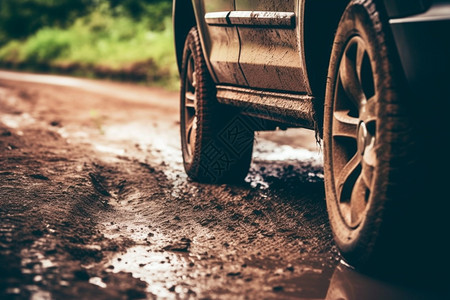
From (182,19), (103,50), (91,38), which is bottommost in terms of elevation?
(103,50)

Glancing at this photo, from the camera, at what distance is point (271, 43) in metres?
3.64

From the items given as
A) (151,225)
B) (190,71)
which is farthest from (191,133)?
(151,225)

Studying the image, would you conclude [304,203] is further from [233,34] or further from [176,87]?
[176,87]

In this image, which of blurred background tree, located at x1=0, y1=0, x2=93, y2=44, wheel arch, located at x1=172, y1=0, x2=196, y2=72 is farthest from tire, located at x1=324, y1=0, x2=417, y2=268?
blurred background tree, located at x1=0, y1=0, x2=93, y2=44

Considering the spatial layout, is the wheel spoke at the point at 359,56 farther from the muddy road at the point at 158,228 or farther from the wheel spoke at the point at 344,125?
the muddy road at the point at 158,228

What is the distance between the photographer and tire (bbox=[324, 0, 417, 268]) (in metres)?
2.42

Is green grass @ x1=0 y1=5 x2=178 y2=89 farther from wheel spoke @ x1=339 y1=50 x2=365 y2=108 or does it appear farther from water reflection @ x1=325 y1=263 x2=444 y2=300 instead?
water reflection @ x1=325 y1=263 x2=444 y2=300

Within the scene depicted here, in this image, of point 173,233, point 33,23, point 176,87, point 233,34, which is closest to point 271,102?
point 233,34

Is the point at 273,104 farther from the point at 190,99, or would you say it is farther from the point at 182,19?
the point at 182,19

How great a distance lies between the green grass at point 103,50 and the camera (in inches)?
670

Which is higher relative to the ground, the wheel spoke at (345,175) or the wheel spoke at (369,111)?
the wheel spoke at (369,111)

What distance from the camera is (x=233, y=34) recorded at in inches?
163

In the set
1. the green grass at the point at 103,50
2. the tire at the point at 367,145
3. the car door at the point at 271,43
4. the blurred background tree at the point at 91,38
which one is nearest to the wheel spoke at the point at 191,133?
the car door at the point at 271,43

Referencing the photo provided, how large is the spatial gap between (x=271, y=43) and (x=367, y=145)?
1.17m
